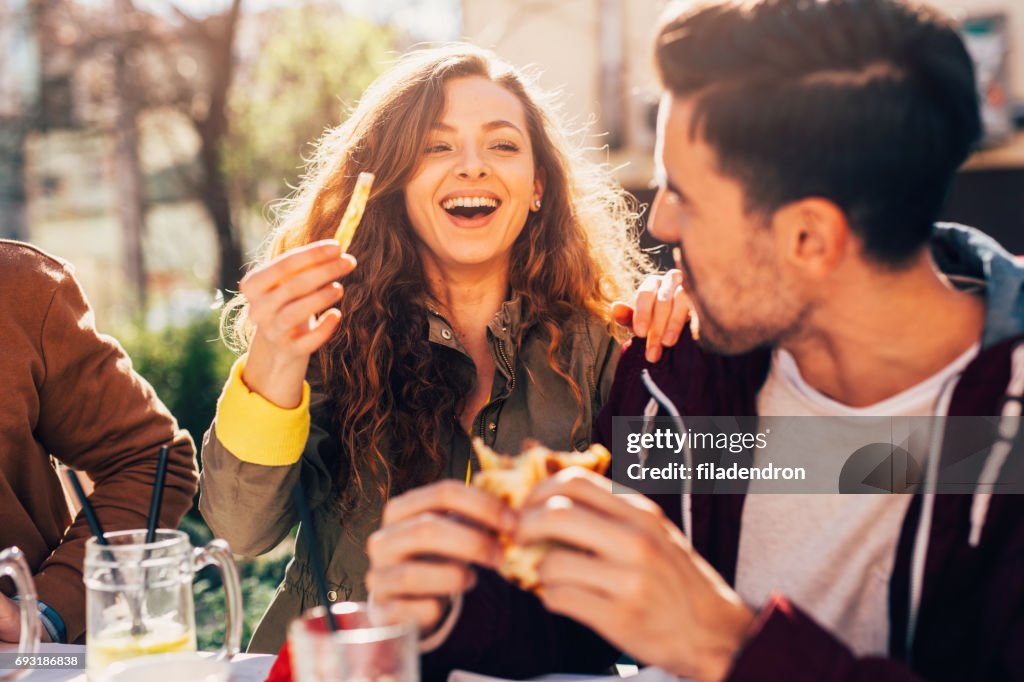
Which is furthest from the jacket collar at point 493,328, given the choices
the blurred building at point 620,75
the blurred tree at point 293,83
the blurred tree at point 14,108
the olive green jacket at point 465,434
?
the blurred tree at point 14,108

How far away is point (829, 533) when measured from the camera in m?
1.83

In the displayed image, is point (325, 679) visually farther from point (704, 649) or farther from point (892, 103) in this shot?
point (892, 103)

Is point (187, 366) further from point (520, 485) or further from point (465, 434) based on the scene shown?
point (520, 485)

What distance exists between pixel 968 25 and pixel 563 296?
6.02 meters

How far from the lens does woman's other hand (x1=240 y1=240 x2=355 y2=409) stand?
1948 millimetres

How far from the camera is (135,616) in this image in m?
1.56

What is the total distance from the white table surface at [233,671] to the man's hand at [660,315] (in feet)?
3.18

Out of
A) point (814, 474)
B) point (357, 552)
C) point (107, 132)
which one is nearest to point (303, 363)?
point (357, 552)

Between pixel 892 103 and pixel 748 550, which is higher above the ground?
pixel 892 103

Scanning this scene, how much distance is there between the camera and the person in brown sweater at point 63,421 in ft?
8.06

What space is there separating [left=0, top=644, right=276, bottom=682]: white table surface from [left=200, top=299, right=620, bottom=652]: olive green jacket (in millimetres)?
588

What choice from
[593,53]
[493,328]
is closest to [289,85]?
[593,53]

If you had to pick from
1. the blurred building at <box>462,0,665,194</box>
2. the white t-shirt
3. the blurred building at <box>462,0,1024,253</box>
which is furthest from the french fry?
the blurred building at <box>462,0,665,194</box>

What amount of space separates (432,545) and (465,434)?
1.38 metres
